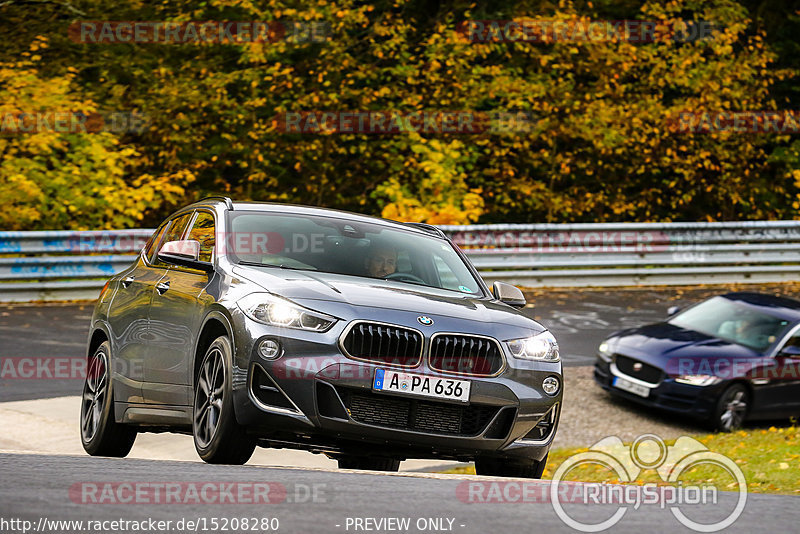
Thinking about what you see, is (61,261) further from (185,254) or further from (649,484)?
(649,484)

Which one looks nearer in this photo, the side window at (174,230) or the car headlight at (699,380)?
the side window at (174,230)

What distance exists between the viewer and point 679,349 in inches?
566

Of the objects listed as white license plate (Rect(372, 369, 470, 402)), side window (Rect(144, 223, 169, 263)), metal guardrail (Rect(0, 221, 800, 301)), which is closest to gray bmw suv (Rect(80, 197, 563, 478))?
white license plate (Rect(372, 369, 470, 402))

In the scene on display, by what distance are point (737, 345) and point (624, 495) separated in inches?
382

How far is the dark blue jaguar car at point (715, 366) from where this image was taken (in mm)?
13797

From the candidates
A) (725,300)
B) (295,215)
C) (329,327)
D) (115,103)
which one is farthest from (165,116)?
(329,327)

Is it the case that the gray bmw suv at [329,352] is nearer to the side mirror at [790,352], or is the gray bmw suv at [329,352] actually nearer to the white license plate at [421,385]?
the white license plate at [421,385]

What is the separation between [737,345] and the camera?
14648 mm

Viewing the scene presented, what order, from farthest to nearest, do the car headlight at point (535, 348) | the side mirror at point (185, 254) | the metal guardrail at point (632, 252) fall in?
the metal guardrail at point (632, 252) < the side mirror at point (185, 254) < the car headlight at point (535, 348)

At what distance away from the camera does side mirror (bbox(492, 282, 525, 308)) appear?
8.10 meters

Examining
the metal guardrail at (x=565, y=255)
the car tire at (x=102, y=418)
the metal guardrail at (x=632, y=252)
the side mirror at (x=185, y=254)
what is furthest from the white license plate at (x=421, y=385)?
the metal guardrail at (x=632, y=252)

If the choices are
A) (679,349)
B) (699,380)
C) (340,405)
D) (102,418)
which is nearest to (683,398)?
(699,380)

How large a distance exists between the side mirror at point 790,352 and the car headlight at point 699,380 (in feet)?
4.11

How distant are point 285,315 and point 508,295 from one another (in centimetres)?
209
